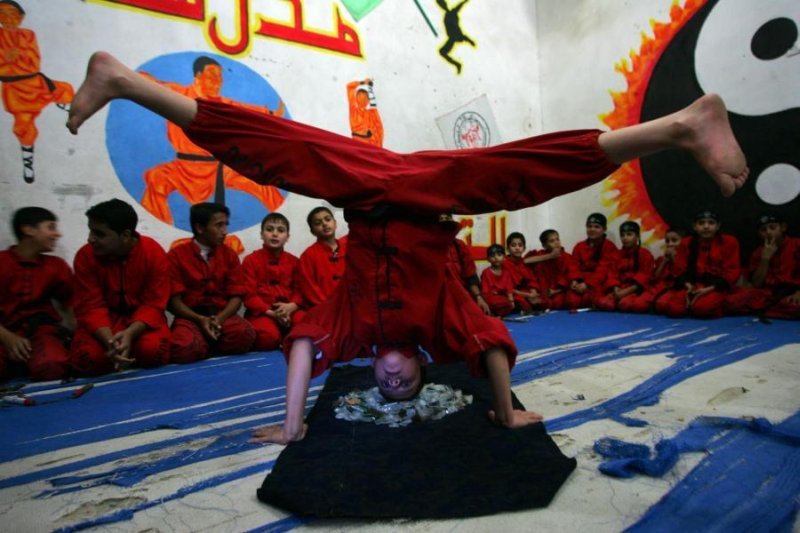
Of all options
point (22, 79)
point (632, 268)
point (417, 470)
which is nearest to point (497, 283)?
point (632, 268)

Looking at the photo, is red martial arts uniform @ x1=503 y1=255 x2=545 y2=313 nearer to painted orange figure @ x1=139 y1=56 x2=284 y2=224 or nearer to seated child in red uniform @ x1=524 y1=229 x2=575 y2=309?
seated child in red uniform @ x1=524 y1=229 x2=575 y2=309

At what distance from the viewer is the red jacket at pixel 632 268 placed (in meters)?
4.57

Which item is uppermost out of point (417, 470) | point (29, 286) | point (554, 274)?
point (29, 286)

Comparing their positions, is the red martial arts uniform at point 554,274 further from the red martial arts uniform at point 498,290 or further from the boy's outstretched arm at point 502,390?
the boy's outstretched arm at point 502,390

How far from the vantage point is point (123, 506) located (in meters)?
1.16

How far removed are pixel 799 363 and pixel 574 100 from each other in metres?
4.26

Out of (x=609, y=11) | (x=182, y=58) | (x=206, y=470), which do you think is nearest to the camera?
(x=206, y=470)

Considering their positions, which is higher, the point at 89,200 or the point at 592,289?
the point at 89,200

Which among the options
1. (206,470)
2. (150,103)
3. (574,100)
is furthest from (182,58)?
(574,100)

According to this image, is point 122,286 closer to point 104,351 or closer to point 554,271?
point 104,351

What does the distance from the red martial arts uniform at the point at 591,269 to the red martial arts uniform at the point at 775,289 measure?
3.80 ft

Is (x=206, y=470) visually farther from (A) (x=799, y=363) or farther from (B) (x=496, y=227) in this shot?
(B) (x=496, y=227)

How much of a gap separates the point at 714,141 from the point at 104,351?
305cm

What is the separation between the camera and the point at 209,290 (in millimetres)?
3355
